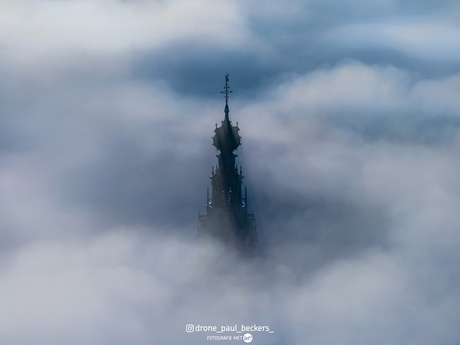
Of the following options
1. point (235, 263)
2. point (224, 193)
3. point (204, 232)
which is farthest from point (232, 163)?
point (235, 263)

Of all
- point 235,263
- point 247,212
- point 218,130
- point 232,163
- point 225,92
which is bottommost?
point 235,263

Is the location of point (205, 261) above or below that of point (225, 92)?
below

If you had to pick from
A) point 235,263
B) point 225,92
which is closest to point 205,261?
point 235,263

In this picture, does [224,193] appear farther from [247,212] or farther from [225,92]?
[225,92]

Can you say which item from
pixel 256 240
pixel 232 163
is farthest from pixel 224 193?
pixel 256 240

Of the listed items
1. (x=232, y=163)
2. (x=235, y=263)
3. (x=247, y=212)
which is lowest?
(x=235, y=263)

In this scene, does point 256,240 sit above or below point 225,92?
below

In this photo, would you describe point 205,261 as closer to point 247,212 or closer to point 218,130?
point 247,212
